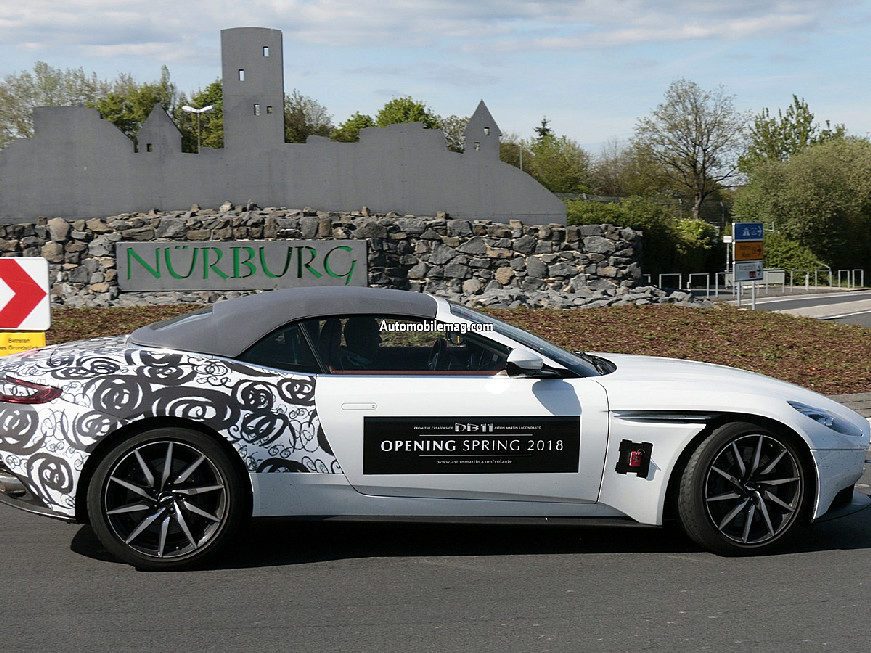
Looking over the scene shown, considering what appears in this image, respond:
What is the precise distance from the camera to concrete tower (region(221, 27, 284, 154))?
65.2ft

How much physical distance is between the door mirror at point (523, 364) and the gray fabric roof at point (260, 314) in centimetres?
52

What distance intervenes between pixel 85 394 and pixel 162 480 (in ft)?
1.89

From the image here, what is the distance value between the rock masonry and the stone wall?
0.02 m

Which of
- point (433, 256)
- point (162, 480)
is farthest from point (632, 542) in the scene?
point (433, 256)

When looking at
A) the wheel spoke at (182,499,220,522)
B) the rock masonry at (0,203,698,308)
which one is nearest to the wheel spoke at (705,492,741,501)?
the wheel spoke at (182,499,220,522)

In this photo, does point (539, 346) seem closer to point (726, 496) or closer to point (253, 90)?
point (726, 496)

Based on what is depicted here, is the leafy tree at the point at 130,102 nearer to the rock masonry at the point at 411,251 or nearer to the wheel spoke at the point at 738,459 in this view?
the rock masonry at the point at 411,251

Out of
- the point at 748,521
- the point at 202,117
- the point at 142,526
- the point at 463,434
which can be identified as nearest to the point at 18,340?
the point at 142,526

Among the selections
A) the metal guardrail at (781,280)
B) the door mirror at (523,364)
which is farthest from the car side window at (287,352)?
the metal guardrail at (781,280)

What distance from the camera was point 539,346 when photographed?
5.32 metres

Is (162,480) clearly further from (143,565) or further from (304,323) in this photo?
(304,323)

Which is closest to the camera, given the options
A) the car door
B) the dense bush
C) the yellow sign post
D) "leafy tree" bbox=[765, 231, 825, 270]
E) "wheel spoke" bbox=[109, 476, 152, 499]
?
"wheel spoke" bbox=[109, 476, 152, 499]

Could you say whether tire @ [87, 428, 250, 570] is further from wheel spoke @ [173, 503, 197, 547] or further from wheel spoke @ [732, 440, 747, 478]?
wheel spoke @ [732, 440, 747, 478]

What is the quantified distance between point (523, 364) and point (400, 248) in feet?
49.9
